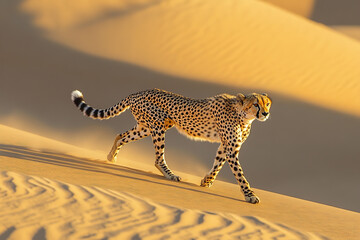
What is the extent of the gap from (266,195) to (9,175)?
10.8 ft

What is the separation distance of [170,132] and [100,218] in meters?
7.51

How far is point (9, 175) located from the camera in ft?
17.1

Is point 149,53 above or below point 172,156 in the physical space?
above

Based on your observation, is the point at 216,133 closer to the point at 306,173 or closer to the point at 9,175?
the point at 9,175

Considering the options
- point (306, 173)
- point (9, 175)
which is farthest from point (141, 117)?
point (306, 173)

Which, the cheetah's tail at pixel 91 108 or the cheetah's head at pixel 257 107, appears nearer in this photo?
the cheetah's head at pixel 257 107


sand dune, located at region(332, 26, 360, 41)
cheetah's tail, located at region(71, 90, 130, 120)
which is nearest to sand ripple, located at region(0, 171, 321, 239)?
cheetah's tail, located at region(71, 90, 130, 120)

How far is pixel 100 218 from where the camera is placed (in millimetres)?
4371

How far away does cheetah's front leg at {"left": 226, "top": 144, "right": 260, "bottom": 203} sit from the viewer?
21.2 feet

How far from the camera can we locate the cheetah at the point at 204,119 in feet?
21.7

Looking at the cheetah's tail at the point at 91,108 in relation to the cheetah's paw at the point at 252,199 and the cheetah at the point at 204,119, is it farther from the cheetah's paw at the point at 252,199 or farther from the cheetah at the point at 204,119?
the cheetah's paw at the point at 252,199

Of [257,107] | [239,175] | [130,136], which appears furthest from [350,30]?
[239,175]

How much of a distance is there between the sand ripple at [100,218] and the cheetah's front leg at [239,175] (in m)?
1.42

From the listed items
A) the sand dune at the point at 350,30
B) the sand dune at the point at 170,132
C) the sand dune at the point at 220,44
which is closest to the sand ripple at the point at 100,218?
the sand dune at the point at 170,132
